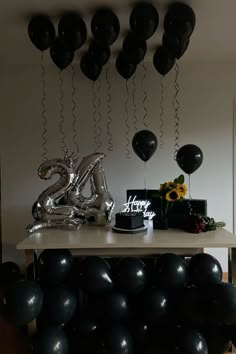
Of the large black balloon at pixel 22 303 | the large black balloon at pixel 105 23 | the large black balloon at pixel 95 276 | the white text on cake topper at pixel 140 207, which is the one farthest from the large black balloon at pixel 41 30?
the large black balloon at pixel 22 303

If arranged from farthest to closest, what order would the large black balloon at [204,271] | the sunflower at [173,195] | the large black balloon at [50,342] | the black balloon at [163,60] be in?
1. the black balloon at [163,60]
2. the sunflower at [173,195]
3. the large black balloon at [204,271]
4. the large black balloon at [50,342]

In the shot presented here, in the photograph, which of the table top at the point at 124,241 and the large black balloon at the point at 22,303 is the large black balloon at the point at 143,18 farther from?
the large black balloon at the point at 22,303

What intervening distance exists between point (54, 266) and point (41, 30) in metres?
1.64

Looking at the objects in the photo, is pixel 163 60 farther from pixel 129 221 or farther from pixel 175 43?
pixel 129 221

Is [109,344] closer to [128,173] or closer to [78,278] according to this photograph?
[78,278]

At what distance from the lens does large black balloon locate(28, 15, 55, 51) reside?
238 cm

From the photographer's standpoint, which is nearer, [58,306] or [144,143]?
[58,306]

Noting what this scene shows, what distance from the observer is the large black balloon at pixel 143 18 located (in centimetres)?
219

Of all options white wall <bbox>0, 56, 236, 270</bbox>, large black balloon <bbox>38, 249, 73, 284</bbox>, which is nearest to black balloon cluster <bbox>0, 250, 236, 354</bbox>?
large black balloon <bbox>38, 249, 73, 284</bbox>

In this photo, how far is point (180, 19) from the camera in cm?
219

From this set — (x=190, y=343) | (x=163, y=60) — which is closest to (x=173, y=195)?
(x=190, y=343)

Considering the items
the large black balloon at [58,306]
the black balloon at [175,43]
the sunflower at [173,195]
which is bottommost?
the large black balloon at [58,306]

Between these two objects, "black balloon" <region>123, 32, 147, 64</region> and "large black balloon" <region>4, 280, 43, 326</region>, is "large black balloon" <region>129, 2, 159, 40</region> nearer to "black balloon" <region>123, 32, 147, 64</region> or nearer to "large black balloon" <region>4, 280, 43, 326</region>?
"black balloon" <region>123, 32, 147, 64</region>

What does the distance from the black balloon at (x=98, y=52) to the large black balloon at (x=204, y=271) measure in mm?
1789
